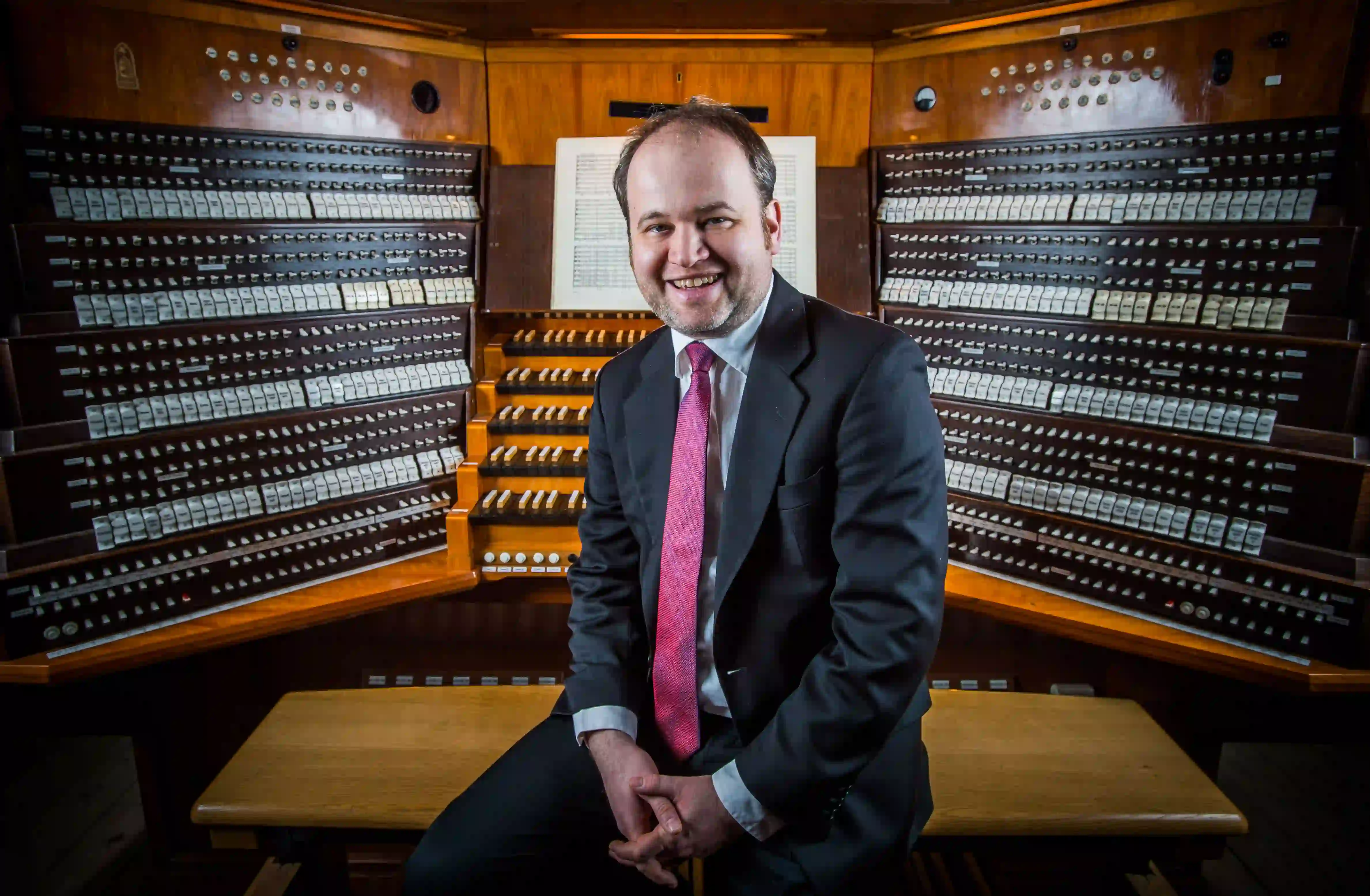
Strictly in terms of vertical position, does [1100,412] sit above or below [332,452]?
above

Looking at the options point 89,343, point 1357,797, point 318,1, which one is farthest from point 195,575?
point 1357,797

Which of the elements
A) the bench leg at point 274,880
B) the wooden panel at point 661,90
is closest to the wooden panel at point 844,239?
the wooden panel at point 661,90

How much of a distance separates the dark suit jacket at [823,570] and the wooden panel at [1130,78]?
1687 millimetres

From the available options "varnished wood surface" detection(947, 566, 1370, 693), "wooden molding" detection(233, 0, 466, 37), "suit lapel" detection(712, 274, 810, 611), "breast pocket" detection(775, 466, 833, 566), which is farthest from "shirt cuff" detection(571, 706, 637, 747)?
"wooden molding" detection(233, 0, 466, 37)

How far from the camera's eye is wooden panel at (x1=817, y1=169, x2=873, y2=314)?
10.7 feet

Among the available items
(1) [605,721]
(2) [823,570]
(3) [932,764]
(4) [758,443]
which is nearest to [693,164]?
(4) [758,443]

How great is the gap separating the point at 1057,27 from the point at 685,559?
2.33m

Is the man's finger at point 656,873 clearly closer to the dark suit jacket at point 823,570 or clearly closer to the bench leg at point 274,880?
the dark suit jacket at point 823,570

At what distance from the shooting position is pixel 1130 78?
2.76 meters

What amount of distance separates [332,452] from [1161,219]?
2845 millimetres

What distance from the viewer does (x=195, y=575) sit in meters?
2.77

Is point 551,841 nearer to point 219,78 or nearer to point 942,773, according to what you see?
point 942,773

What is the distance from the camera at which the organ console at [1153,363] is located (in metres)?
2.41

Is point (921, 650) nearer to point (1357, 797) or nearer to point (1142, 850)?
point (1142, 850)
